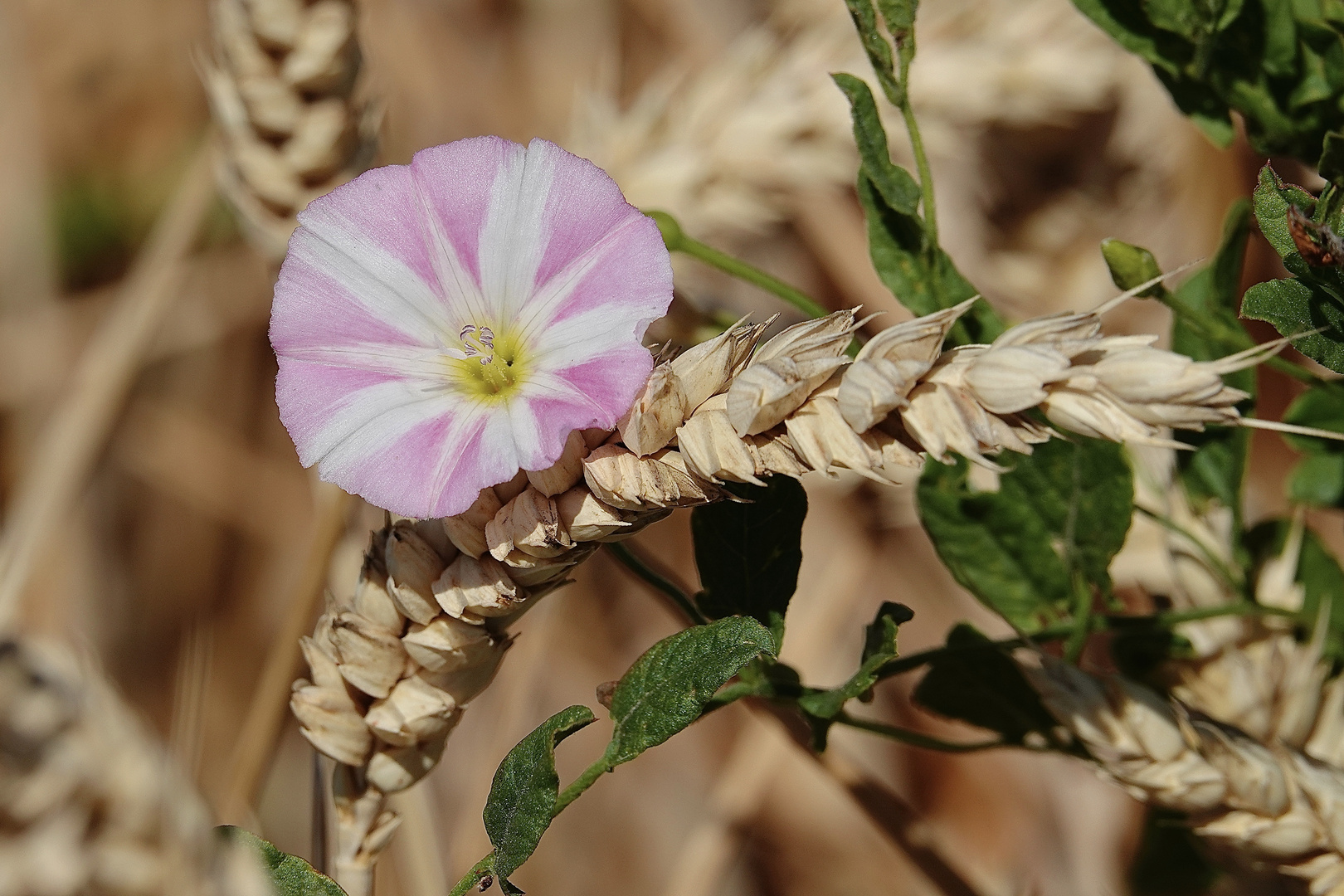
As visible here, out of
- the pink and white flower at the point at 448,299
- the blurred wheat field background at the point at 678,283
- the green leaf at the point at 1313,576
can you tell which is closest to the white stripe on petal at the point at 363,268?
the pink and white flower at the point at 448,299

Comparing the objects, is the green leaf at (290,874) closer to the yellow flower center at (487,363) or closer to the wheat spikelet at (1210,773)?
the yellow flower center at (487,363)

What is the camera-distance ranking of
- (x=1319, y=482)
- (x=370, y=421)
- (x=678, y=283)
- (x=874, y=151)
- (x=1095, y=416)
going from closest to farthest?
(x=1095, y=416) → (x=370, y=421) → (x=874, y=151) → (x=1319, y=482) → (x=678, y=283)

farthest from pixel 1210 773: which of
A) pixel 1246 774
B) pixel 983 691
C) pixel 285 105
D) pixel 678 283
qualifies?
pixel 285 105

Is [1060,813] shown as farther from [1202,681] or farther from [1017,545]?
[1017,545]

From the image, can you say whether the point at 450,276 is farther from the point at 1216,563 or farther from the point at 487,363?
the point at 1216,563

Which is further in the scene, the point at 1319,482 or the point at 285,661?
the point at 285,661

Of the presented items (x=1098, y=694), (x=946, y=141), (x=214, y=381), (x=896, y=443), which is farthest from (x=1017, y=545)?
(x=214, y=381)

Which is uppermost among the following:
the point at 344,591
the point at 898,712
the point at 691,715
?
the point at 691,715
